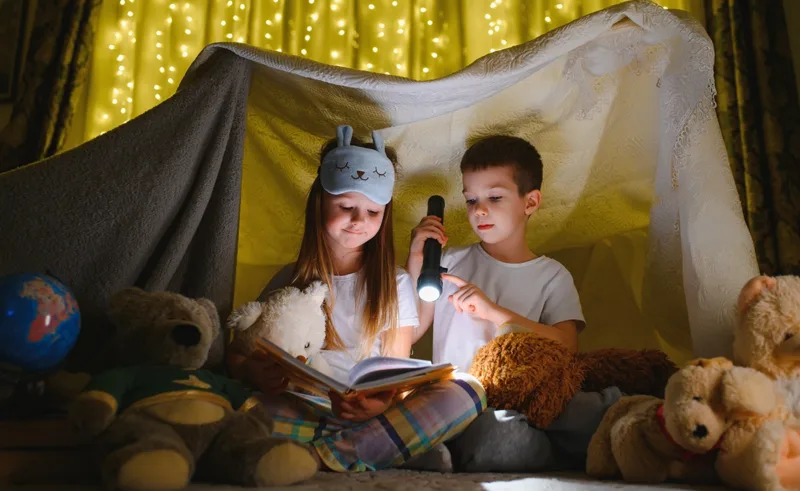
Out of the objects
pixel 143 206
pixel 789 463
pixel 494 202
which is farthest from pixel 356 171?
pixel 789 463

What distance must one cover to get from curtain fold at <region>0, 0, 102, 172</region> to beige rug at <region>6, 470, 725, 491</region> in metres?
1.55

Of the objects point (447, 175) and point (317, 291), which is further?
point (447, 175)

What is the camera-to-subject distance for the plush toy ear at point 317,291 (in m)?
1.54

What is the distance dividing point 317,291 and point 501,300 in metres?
0.50

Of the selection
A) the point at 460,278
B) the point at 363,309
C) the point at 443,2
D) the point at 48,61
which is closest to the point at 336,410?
the point at 363,309

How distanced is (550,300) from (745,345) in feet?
1.95

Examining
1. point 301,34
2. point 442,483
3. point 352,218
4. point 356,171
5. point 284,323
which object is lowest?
point 442,483

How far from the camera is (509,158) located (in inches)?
70.2

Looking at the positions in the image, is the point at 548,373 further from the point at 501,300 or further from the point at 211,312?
the point at 211,312

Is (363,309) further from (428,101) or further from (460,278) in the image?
(428,101)

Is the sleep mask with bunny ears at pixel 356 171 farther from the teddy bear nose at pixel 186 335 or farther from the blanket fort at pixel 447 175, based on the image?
the teddy bear nose at pixel 186 335

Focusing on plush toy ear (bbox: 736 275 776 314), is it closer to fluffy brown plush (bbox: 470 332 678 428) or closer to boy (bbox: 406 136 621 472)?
fluffy brown plush (bbox: 470 332 678 428)

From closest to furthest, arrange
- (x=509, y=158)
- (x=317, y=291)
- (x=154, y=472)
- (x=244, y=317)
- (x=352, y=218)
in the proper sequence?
(x=154, y=472), (x=244, y=317), (x=317, y=291), (x=352, y=218), (x=509, y=158)

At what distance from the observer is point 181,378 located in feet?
3.69
